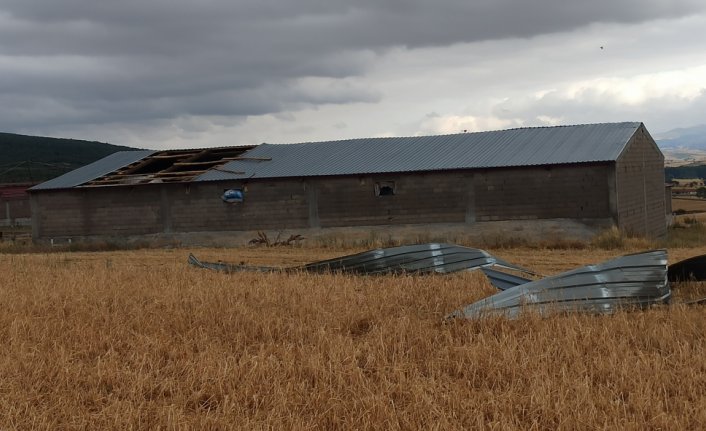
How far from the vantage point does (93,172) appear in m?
33.2

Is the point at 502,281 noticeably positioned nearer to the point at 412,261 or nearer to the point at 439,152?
the point at 412,261

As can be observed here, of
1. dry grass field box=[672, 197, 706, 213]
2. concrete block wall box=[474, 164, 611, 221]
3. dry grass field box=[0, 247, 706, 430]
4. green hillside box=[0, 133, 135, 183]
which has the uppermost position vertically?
green hillside box=[0, 133, 135, 183]

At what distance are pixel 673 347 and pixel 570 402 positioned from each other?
6.85ft

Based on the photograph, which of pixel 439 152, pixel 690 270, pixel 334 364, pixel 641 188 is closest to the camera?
pixel 334 364

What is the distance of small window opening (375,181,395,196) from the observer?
27578 mm

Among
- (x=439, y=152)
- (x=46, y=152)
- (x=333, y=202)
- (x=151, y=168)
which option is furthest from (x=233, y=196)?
(x=46, y=152)

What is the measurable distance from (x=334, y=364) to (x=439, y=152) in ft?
76.2

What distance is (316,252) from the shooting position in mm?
24281

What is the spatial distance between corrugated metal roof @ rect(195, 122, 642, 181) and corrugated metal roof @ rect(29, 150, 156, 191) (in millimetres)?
5602

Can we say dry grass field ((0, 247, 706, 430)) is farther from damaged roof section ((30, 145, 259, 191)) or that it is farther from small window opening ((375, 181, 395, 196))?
damaged roof section ((30, 145, 259, 191))

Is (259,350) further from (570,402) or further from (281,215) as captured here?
(281,215)

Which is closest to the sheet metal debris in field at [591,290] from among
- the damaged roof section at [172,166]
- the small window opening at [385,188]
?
the small window opening at [385,188]

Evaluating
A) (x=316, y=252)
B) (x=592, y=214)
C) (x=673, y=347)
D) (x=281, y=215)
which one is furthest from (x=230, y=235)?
(x=673, y=347)

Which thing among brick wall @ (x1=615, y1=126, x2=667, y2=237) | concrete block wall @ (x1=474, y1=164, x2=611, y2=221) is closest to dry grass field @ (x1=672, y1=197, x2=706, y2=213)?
brick wall @ (x1=615, y1=126, x2=667, y2=237)
